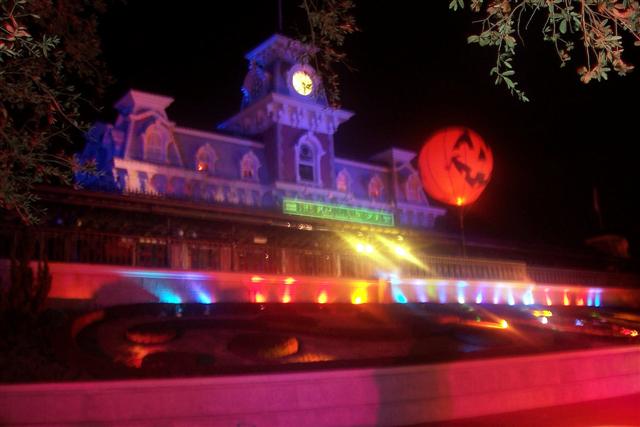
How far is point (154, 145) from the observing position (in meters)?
28.6

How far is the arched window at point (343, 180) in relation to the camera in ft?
114

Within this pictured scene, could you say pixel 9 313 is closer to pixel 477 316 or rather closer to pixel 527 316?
pixel 477 316

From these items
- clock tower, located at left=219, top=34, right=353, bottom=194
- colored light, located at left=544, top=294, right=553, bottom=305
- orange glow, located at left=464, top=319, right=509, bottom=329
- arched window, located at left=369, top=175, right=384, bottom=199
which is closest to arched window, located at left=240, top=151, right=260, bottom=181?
clock tower, located at left=219, top=34, right=353, bottom=194

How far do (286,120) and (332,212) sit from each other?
545 centimetres

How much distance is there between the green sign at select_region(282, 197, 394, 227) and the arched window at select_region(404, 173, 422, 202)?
2.86 metres

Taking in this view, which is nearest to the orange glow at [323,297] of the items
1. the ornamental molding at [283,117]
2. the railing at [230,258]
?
the railing at [230,258]

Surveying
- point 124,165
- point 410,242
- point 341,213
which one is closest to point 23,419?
point 410,242

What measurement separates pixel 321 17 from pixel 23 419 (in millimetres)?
6597

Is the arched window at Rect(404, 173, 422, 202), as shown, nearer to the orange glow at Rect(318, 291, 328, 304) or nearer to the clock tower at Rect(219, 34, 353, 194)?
the clock tower at Rect(219, 34, 353, 194)

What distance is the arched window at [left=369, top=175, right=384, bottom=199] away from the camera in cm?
3634

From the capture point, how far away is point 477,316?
19.3 meters

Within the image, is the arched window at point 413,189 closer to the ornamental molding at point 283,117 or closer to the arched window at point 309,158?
the ornamental molding at point 283,117

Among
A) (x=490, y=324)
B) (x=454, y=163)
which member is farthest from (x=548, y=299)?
(x=454, y=163)

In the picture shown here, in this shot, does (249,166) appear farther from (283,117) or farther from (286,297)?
(286,297)
